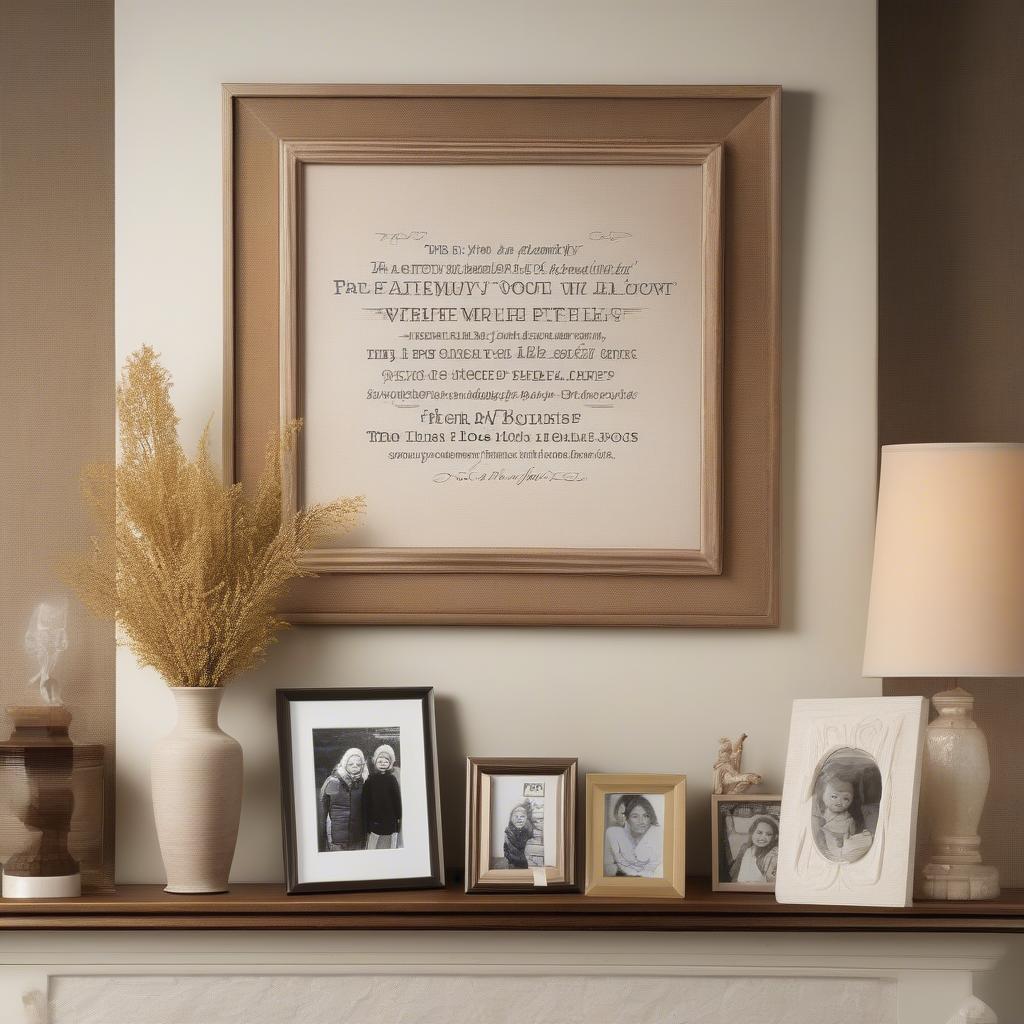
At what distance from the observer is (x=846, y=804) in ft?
5.83

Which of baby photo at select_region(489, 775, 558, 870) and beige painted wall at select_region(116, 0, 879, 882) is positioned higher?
beige painted wall at select_region(116, 0, 879, 882)

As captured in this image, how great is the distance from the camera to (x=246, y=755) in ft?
6.48

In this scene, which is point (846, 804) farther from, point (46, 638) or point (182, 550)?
point (46, 638)

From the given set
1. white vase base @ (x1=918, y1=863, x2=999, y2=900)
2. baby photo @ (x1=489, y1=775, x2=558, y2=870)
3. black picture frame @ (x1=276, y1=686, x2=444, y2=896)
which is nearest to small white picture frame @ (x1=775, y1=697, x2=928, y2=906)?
white vase base @ (x1=918, y1=863, x2=999, y2=900)

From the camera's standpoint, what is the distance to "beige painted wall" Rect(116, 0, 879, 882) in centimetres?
198

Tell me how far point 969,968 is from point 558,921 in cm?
64

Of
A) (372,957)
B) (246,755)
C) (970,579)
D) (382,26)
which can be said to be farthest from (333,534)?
(970,579)

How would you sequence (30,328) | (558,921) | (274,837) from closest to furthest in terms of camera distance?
(558,921) → (274,837) → (30,328)

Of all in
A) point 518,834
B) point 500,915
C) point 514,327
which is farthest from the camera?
point 514,327

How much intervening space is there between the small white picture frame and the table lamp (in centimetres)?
8

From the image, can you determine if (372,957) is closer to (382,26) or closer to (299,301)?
(299,301)

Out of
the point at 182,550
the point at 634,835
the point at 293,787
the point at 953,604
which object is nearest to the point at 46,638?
the point at 182,550

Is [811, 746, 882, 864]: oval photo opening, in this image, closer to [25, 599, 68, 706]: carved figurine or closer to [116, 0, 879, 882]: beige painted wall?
[116, 0, 879, 882]: beige painted wall

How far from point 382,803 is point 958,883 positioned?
3.03 ft
